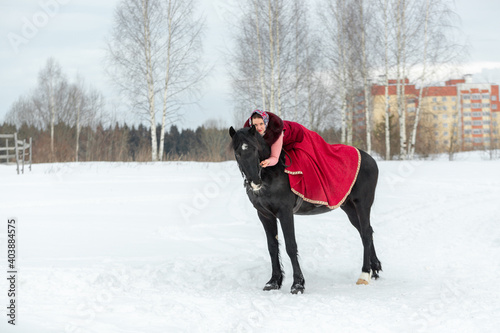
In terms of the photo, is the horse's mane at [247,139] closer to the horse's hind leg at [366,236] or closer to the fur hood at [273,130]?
the fur hood at [273,130]

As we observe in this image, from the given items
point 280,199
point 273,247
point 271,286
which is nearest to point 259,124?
point 280,199

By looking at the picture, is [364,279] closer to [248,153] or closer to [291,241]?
[291,241]

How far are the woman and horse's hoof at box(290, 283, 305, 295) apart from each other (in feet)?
3.04

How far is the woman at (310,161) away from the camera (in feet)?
15.0

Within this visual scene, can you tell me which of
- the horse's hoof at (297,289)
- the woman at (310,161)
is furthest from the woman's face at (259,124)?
the horse's hoof at (297,289)

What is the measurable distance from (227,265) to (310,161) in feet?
5.93

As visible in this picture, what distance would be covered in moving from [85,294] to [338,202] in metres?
2.87

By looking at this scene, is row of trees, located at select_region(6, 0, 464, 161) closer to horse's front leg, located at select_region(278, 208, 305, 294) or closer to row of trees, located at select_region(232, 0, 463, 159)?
row of trees, located at select_region(232, 0, 463, 159)

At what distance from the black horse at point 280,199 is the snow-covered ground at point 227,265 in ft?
A: 0.78

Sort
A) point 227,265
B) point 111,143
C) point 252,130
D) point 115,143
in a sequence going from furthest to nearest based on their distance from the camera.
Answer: point 111,143 < point 115,143 < point 227,265 < point 252,130

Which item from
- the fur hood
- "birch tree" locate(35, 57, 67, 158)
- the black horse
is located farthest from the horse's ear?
"birch tree" locate(35, 57, 67, 158)

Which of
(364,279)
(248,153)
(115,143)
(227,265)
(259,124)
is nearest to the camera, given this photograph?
(248,153)

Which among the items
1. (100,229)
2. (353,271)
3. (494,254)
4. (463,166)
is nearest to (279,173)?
(353,271)

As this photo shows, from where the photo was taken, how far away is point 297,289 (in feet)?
15.3
